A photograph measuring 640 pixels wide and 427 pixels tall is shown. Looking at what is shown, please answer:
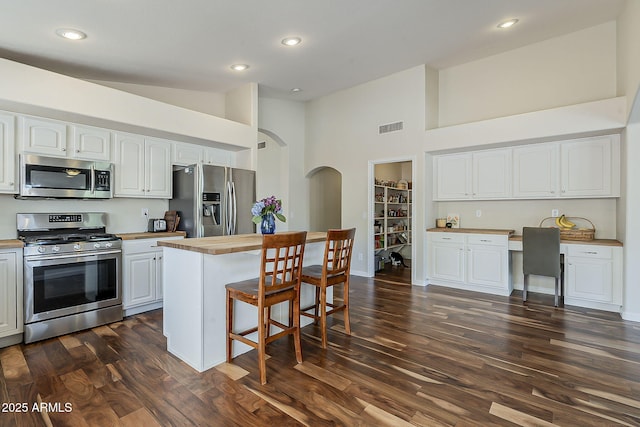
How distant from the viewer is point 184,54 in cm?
365

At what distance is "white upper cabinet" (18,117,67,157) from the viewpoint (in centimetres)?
313

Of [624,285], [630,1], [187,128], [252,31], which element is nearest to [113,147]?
[187,128]

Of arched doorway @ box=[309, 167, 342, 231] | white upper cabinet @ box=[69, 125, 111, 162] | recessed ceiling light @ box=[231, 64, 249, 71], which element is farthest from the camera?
arched doorway @ box=[309, 167, 342, 231]

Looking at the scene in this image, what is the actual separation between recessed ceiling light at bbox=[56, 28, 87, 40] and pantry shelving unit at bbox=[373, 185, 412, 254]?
4565 millimetres

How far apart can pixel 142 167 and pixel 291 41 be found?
2.34m

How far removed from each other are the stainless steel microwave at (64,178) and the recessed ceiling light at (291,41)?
243 cm

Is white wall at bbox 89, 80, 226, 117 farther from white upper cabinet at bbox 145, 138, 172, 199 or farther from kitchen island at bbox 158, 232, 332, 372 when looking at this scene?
kitchen island at bbox 158, 232, 332, 372

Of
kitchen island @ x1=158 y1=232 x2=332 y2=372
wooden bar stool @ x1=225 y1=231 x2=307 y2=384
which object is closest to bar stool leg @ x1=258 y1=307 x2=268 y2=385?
wooden bar stool @ x1=225 y1=231 x2=307 y2=384

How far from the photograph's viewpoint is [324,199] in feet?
23.0

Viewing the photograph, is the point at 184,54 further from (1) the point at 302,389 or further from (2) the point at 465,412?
(2) the point at 465,412

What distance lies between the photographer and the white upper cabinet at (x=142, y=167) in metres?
3.80

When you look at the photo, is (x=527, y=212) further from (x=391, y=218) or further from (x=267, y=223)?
(x=267, y=223)

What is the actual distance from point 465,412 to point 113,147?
419cm

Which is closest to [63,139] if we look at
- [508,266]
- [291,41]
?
[291,41]
